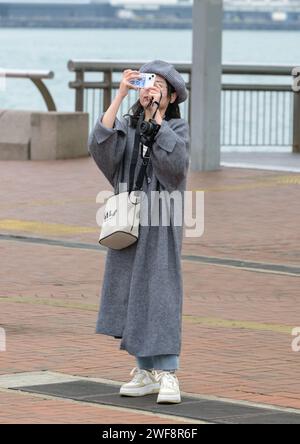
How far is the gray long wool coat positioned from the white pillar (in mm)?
12044

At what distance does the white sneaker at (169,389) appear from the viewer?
7.97 m

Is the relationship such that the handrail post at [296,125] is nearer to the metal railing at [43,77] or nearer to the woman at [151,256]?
the metal railing at [43,77]

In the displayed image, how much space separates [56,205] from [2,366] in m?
8.28

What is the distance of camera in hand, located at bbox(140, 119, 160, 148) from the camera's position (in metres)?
7.96

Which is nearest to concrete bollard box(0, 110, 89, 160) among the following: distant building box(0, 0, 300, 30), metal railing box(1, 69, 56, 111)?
metal railing box(1, 69, 56, 111)

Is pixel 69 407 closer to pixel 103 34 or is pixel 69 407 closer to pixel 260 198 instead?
pixel 260 198

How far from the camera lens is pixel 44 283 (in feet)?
39.7

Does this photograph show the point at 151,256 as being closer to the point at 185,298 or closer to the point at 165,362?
the point at 165,362

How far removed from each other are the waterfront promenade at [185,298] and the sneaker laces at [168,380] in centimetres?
23

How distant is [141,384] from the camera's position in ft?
26.9

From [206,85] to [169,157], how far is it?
12.3m

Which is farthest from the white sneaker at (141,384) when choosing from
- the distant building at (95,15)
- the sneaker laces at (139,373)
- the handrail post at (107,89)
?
the distant building at (95,15)

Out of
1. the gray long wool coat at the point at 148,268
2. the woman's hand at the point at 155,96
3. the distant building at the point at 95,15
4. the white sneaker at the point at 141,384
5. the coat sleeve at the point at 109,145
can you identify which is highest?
the distant building at the point at 95,15
